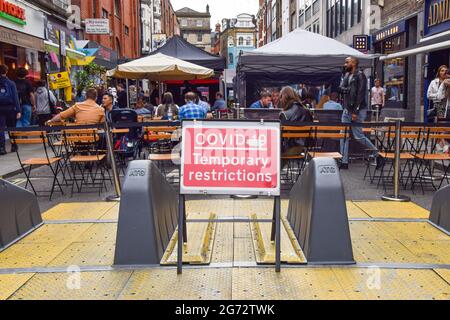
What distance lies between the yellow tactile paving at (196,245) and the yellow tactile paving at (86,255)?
0.57 meters

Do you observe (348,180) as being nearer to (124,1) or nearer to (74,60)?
(74,60)

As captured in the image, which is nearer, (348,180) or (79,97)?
(348,180)

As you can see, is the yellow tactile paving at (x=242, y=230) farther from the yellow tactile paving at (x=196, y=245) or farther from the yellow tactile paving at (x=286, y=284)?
the yellow tactile paving at (x=286, y=284)

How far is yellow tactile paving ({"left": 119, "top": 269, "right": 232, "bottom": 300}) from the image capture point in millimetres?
3811

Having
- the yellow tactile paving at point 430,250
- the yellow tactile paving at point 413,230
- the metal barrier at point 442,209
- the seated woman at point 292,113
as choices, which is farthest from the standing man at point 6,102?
the yellow tactile paving at point 430,250

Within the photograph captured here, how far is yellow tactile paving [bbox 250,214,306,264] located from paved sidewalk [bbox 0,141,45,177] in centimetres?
660

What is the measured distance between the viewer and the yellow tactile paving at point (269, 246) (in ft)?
14.9

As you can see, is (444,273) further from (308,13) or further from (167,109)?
(308,13)

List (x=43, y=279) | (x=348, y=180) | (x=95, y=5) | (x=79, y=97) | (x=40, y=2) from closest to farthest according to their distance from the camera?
(x=43, y=279)
(x=348, y=180)
(x=79, y=97)
(x=40, y=2)
(x=95, y=5)

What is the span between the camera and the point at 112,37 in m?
35.4

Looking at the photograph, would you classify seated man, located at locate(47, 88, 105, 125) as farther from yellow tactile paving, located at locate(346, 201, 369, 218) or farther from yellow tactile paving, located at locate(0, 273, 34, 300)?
yellow tactile paving, located at locate(0, 273, 34, 300)

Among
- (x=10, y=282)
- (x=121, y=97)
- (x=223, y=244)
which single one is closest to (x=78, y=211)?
(x=223, y=244)
